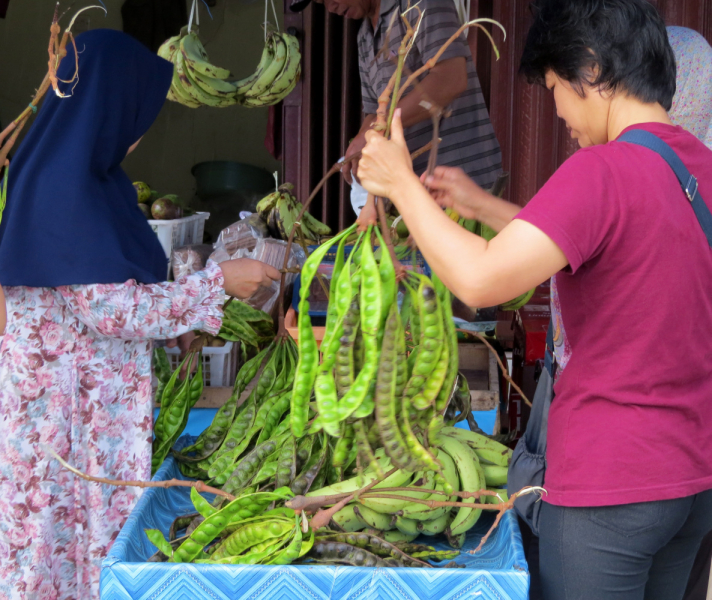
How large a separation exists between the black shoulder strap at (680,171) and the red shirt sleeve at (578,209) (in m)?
0.10

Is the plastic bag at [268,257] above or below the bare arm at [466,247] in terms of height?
below

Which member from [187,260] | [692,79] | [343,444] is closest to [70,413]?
[343,444]

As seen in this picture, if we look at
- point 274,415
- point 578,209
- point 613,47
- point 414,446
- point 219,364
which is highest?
point 613,47

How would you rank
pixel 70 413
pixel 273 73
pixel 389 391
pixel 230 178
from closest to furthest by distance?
pixel 389 391
pixel 70 413
pixel 273 73
pixel 230 178

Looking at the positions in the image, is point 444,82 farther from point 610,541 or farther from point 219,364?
point 219,364

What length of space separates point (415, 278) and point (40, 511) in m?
1.25

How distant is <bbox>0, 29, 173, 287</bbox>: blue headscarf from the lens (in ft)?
5.68

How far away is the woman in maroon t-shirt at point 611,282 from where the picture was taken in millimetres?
1051

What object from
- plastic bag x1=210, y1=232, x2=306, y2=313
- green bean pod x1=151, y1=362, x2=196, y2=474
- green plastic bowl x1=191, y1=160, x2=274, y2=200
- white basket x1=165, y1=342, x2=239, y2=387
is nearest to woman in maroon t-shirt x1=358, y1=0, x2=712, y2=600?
green bean pod x1=151, y1=362, x2=196, y2=474

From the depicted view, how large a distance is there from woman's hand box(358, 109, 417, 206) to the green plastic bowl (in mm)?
5397

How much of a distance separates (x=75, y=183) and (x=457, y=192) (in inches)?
37.6

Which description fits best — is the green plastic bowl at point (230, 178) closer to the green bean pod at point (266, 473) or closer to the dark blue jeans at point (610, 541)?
the green bean pod at point (266, 473)

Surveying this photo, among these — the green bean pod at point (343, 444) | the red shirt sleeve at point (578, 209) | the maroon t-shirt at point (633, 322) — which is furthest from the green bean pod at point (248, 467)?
the red shirt sleeve at point (578, 209)

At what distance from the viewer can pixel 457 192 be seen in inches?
56.9
